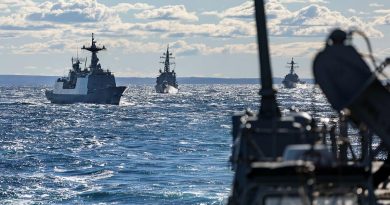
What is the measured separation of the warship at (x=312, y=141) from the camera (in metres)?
16.7

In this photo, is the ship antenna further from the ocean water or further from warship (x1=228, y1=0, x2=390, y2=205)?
the ocean water

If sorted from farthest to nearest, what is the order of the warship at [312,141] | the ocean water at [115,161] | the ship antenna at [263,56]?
the ocean water at [115,161], the ship antenna at [263,56], the warship at [312,141]

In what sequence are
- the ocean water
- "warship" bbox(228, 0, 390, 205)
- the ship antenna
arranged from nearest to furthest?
"warship" bbox(228, 0, 390, 205), the ship antenna, the ocean water

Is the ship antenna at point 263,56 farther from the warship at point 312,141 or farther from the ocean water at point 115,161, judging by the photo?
the ocean water at point 115,161

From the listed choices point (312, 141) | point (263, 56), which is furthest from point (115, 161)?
point (312, 141)

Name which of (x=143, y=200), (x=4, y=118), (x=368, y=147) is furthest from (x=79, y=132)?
(x=368, y=147)

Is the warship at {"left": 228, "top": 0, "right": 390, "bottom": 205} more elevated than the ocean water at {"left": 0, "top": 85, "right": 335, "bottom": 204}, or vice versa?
the warship at {"left": 228, "top": 0, "right": 390, "bottom": 205}

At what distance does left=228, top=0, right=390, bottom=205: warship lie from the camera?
54.9ft

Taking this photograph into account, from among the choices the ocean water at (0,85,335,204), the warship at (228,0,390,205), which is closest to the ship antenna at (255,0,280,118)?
the warship at (228,0,390,205)

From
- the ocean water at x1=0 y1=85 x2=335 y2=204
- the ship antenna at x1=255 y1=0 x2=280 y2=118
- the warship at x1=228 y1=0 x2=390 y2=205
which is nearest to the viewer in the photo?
the warship at x1=228 y1=0 x2=390 y2=205

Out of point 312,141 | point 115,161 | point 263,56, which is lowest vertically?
point 115,161

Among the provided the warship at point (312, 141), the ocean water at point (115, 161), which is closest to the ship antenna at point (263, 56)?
the warship at point (312, 141)

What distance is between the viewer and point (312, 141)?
18.5 meters

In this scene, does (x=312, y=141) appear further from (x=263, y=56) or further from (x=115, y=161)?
(x=115, y=161)
